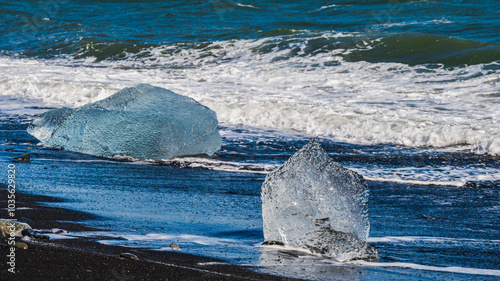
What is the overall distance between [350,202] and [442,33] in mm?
14128

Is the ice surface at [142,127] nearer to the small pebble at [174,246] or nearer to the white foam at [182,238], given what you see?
the white foam at [182,238]

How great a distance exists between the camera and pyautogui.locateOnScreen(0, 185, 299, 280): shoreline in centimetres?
267

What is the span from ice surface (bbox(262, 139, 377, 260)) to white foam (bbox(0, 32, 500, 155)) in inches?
155

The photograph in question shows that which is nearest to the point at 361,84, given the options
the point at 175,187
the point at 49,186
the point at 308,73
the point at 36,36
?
the point at 308,73

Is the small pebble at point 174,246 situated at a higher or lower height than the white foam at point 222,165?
higher

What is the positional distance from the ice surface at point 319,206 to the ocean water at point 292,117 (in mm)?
160

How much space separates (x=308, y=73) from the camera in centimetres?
1210

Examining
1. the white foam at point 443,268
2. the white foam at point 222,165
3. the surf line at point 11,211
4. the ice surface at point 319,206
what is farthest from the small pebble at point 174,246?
the white foam at point 222,165

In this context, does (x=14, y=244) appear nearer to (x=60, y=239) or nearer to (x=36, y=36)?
(x=60, y=239)

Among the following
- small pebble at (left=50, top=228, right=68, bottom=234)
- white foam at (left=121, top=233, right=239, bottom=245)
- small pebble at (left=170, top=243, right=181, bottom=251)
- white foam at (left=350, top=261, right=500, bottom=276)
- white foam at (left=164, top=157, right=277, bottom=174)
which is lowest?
white foam at (left=164, top=157, right=277, bottom=174)

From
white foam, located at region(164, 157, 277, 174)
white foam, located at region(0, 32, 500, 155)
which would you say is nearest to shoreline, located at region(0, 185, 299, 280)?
white foam, located at region(164, 157, 277, 174)

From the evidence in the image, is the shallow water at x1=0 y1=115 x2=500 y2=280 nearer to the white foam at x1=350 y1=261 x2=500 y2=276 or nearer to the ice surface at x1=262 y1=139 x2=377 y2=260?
the white foam at x1=350 y1=261 x2=500 y2=276

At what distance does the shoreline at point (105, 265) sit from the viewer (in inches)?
105

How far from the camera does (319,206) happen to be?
352 centimetres
